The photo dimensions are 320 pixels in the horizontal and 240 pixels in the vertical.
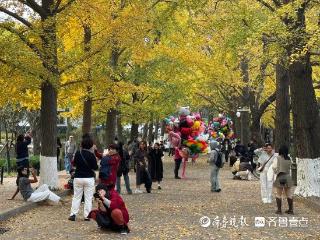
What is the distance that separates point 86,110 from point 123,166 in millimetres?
6893

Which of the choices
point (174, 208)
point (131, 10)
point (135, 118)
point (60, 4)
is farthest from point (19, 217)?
point (135, 118)

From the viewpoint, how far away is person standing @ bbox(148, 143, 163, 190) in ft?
70.9

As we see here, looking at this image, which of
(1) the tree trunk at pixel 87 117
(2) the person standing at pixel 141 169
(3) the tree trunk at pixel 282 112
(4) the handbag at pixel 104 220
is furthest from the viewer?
(1) the tree trunk at pixel 87 117

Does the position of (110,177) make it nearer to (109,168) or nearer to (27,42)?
(109,168)

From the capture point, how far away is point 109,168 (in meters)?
14.1

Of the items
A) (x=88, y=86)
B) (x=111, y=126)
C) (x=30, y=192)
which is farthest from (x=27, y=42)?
(x=111, y=126)

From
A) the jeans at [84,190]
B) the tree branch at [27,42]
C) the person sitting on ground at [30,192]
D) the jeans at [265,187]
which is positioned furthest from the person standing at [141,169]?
the jeans at [84,190]

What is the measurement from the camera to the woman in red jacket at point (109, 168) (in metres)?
13.8

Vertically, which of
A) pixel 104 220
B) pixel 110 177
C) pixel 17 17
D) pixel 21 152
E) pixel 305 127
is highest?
pixel 17 17

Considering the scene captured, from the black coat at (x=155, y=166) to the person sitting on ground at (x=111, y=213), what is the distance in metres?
10.1

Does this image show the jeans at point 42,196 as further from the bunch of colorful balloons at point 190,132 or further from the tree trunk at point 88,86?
the bunch of colorful balloons at point 190,132

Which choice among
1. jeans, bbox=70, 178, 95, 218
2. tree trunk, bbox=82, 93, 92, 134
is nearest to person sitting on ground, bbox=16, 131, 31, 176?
jeans, bbox=70, 178, 95, 218

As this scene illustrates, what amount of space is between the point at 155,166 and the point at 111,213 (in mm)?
10636

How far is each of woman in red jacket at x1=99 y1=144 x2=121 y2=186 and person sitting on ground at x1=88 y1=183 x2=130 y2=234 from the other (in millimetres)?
2325
